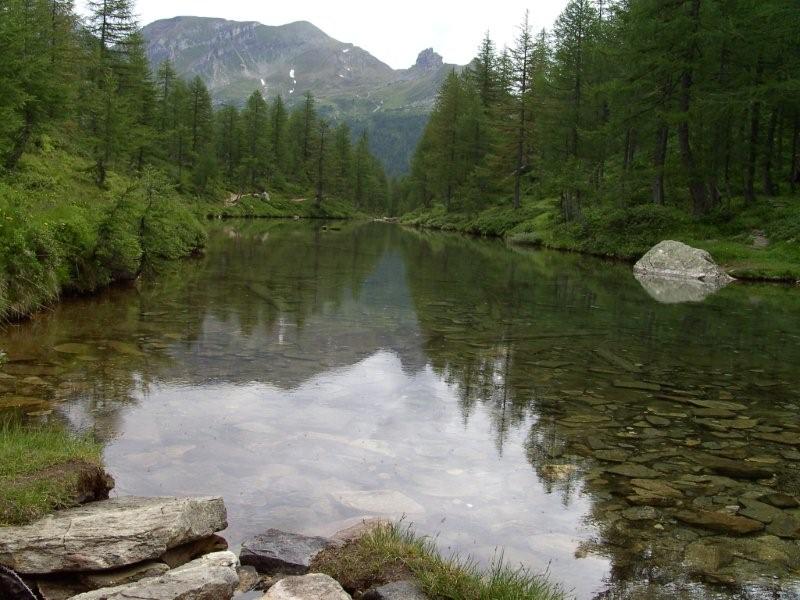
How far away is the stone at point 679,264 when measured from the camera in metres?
28.0

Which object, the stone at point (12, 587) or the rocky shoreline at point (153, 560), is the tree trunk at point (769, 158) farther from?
the stone at point (12, 587)

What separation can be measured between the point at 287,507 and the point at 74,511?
1.94 metres

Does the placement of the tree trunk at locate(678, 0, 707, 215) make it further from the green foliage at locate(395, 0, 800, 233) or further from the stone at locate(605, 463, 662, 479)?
the stone at locate(605, 463, 662, 479)

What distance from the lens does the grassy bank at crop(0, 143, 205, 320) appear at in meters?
12.6

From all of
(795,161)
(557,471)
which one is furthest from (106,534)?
(795,161)

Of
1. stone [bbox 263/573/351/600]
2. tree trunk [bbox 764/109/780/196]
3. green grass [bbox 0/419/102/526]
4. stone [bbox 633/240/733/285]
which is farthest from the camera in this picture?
tree trunk [bbox 764/109/780/196]

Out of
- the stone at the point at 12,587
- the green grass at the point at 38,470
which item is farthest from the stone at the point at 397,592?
the green grass at the point at 38,470

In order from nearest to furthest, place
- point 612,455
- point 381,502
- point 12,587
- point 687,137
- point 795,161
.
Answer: point 12,587, point 381,502, point 612,455, point 687,137, point 795,161

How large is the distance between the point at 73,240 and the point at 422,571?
14.0m

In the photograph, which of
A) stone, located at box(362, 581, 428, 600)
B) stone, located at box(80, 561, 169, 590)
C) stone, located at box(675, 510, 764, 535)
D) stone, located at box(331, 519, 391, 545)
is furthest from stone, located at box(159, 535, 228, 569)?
stone, located at box(675, 510, 764, 535)

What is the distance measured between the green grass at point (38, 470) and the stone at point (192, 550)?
993 millimetres

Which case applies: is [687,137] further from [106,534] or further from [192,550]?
[106,534]

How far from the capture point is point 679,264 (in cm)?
2936

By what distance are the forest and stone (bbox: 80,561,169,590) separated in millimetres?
31781
